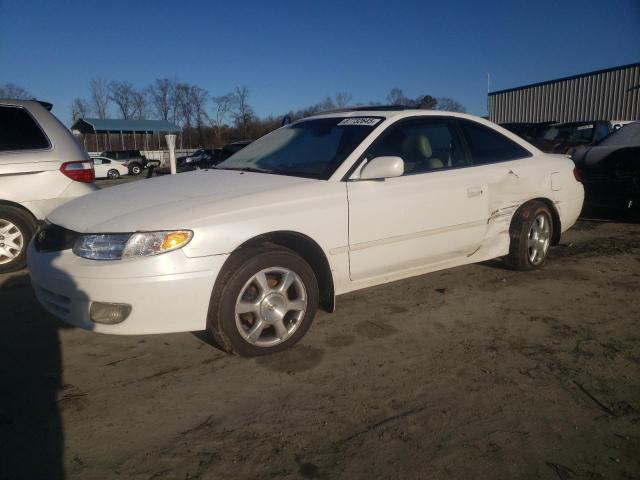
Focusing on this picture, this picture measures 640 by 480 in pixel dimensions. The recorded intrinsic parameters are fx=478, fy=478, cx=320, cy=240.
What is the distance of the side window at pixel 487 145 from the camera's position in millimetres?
4086

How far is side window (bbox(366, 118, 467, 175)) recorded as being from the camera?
362 cm

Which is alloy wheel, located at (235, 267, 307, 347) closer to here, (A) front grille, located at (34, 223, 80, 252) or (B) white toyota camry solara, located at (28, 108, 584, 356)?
(B) white toyota camry solara, located at (28, 108, 584, 356)

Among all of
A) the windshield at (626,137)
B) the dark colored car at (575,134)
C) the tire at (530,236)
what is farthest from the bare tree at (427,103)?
the dark colored car at (575,134)

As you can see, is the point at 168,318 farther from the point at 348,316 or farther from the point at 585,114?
the point at 585,114

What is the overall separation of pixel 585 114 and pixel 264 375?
25.9 metres

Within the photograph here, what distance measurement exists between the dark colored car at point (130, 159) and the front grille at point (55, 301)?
32050 millimetres

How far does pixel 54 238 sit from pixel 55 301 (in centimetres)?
40

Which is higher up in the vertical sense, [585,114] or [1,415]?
[585,114]

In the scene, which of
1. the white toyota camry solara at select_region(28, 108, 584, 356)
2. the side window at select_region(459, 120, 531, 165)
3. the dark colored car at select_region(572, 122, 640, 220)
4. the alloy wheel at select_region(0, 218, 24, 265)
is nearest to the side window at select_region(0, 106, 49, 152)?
the alloy wheel at select_region(0, 218, 24, 265)

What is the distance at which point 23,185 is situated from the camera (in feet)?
15.9

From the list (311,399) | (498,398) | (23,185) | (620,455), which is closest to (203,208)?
(311,399)

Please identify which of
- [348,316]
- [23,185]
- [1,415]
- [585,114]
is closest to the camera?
[1,415]

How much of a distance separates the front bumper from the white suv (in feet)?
8.27

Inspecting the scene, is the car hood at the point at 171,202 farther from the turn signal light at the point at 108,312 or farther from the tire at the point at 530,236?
the tire at the point at 530,236
